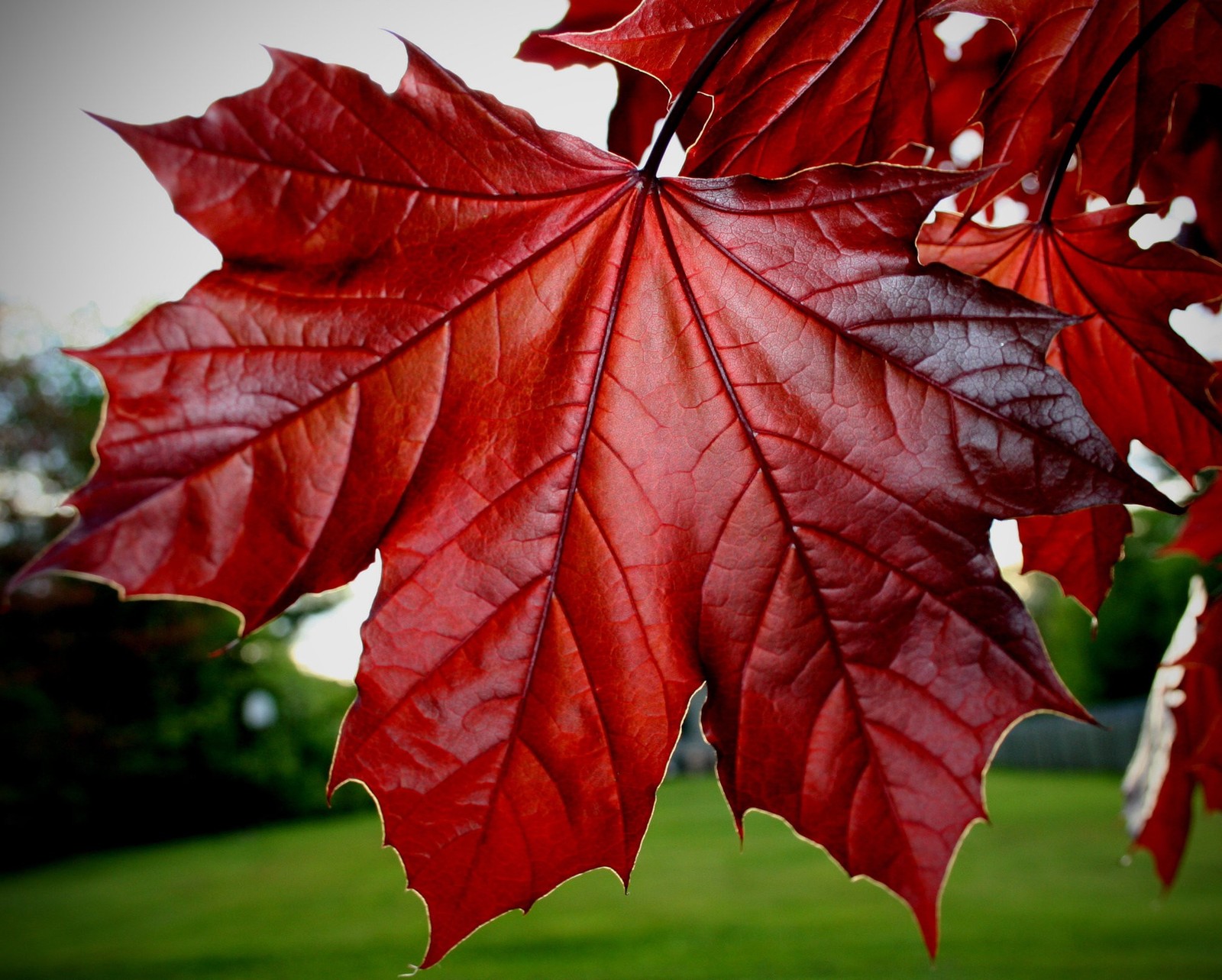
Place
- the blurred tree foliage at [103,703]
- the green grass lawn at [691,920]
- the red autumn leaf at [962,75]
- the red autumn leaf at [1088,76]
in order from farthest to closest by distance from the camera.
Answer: the blurred tree foliage at [103,703]
the green grass lawn at [691,920]
the red autumn leaf at [962,75]
the red autumn leaf at [1088,76]

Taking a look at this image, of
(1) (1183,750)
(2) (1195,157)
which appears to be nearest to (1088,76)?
(2) (1195,157)

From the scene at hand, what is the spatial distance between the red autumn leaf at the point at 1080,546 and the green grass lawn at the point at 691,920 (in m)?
4.60

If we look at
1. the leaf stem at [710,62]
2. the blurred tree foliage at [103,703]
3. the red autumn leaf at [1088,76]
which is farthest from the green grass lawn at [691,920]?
the leaf stem at [710,62]

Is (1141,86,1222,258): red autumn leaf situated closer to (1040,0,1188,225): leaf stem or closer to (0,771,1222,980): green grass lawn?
(1040,0,1188,225): leaf stem

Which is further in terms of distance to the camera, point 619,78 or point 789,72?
point 619,78

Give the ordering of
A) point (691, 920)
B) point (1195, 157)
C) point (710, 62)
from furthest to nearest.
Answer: point (691, 920) → point (1195, 157) → point (710, 62)

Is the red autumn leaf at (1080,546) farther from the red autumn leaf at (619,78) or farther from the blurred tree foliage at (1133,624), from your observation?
the blurred tree foliage at (1133,624)

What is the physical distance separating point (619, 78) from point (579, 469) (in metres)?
0.36

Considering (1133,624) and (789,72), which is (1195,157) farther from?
(1133,624)

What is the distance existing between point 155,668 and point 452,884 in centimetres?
1890

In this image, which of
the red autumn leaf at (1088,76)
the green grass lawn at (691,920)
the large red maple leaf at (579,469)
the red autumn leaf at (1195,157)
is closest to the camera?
the large red maple leaf at (579,469)

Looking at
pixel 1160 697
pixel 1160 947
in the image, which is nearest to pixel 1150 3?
pixel 1160 697

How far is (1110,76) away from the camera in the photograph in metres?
0.59

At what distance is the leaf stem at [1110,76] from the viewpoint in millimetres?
564
